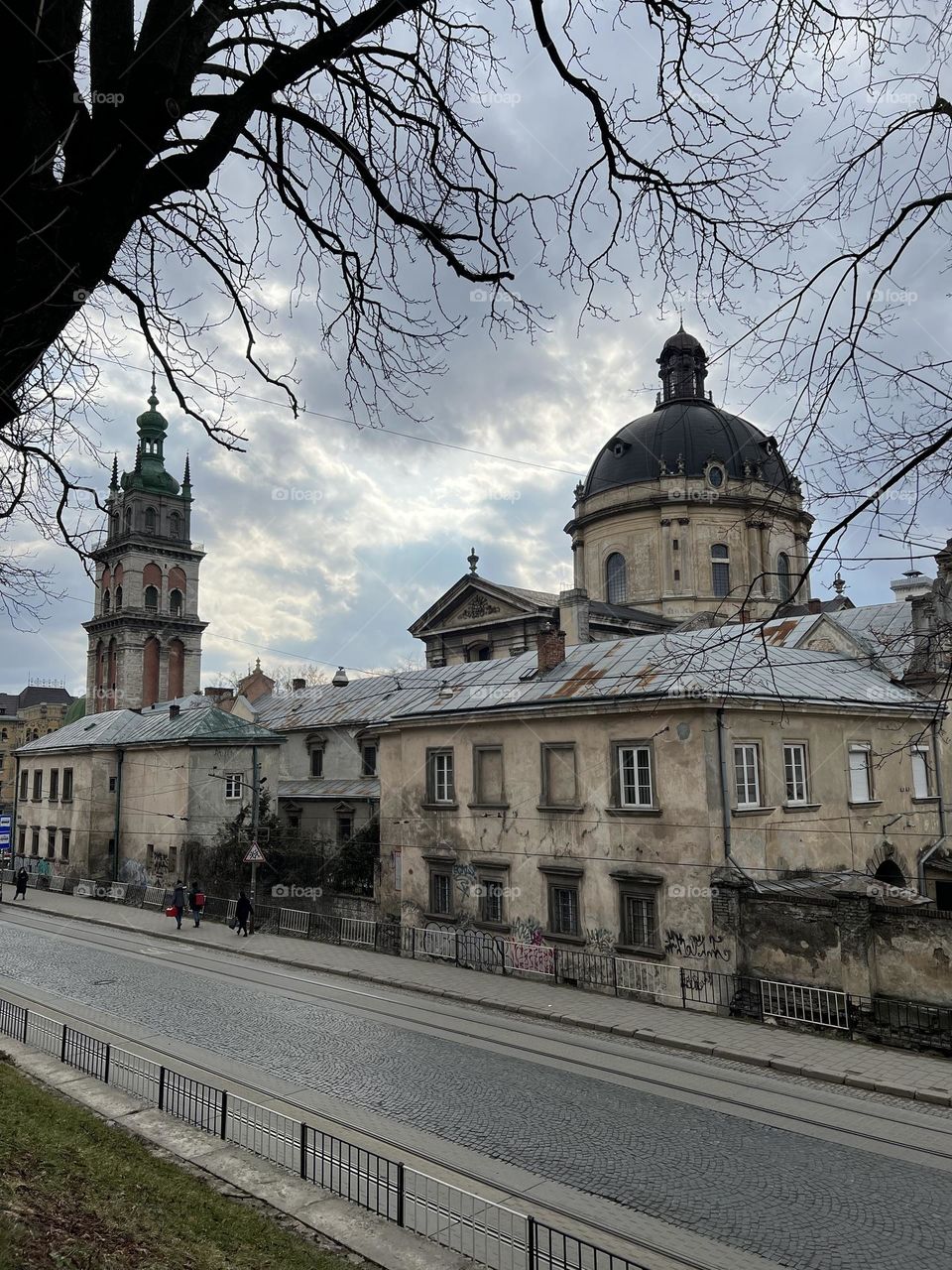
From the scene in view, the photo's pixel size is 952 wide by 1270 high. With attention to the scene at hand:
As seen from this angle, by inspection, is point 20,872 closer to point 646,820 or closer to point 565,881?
point 565,881

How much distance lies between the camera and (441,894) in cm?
2642

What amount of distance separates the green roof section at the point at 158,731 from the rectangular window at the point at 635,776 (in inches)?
925

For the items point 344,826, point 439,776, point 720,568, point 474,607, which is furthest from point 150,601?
point 439,776

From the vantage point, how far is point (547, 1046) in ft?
55.6

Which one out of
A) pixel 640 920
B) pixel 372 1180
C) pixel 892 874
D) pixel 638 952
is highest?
pixel 892 874

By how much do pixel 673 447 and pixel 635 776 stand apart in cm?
4199

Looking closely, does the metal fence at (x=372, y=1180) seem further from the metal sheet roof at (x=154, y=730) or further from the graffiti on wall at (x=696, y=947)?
the metal sheet roof at (x=154, y=730)

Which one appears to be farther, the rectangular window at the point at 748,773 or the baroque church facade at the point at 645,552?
the baroque church facade at the point at 645,552

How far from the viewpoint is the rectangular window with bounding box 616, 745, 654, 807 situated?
21.9m

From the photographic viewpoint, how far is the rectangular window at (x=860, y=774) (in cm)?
2425

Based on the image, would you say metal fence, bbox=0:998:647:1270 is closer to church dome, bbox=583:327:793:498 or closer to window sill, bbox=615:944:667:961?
window sill, bbox=615:944:667:961

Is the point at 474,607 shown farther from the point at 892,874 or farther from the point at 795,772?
the point at 795,772

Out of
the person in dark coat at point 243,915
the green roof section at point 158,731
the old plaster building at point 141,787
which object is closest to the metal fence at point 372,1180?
the person in dark coat at point 243,915

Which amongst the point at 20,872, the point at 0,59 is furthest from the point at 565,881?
the point at 20,872
